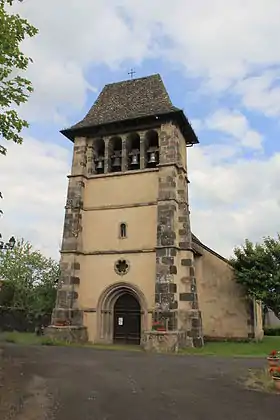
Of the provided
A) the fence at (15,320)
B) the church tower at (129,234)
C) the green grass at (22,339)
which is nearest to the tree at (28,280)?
the fence at (15,320)

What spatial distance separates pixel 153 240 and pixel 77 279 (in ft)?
14.7

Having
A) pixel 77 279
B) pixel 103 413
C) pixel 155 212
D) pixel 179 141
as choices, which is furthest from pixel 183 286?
pixel 103 413

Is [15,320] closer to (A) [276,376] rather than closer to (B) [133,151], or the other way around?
(B) [133,151]

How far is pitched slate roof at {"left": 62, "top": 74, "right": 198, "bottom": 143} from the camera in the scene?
70.5ft

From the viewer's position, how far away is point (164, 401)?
735cm

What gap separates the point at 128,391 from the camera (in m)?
8.12

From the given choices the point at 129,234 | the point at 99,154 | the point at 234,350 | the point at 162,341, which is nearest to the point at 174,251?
the point at 129,234

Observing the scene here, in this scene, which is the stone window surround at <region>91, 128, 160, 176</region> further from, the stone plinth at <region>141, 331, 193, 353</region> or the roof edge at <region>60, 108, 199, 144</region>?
the stone plinth at <region>141, 331, 193, 353</region>

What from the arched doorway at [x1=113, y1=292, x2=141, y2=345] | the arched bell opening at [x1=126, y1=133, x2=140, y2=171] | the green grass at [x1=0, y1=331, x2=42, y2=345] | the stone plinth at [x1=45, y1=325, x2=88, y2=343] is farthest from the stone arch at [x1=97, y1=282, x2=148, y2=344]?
the arched bell opening at [x1=126, y1=133, x2=140, y2=171]

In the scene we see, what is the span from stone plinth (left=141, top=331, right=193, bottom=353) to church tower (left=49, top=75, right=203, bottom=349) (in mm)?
46

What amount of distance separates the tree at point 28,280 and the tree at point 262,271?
14233 mm

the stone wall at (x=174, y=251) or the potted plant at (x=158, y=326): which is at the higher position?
the stone wall at (x=174, y=251)

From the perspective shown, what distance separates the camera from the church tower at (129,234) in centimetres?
1845

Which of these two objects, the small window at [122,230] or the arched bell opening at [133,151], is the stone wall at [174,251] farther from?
the small window at [122,230]
